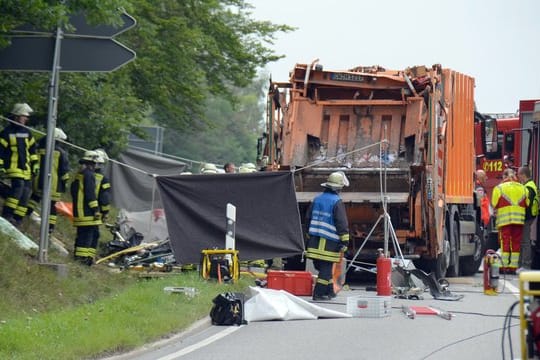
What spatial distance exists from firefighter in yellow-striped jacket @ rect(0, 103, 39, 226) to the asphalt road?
511 cm

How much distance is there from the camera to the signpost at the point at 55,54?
15086 millimetres

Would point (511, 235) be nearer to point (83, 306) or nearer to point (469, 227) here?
point (469, 227)

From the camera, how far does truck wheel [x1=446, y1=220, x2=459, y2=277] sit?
21047 millimetres

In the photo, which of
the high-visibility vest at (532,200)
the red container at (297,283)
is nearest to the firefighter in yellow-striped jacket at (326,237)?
the red container at (297,283)

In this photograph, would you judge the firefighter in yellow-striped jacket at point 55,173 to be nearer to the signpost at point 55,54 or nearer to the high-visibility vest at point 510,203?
the signpost at point 55,54

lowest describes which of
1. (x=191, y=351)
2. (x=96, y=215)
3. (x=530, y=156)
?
(x=191, y=351)

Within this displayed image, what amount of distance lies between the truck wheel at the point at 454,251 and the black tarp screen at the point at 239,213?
3.73 meters

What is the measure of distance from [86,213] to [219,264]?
8.69 feet

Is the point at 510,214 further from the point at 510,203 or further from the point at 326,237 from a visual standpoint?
the point at 326,237

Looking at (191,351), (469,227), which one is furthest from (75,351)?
(469,227)

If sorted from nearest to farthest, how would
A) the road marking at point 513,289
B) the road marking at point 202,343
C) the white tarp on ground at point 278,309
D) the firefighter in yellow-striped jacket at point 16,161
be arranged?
the road marking at point 202,343, the white tarp on ground at point 278,309, the firefighter in yellow-striped jacket at point 16,161, the road marking at point 513,289

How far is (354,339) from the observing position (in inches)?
482

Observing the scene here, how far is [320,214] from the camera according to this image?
1658cm

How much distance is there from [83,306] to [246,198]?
541 centimetres
